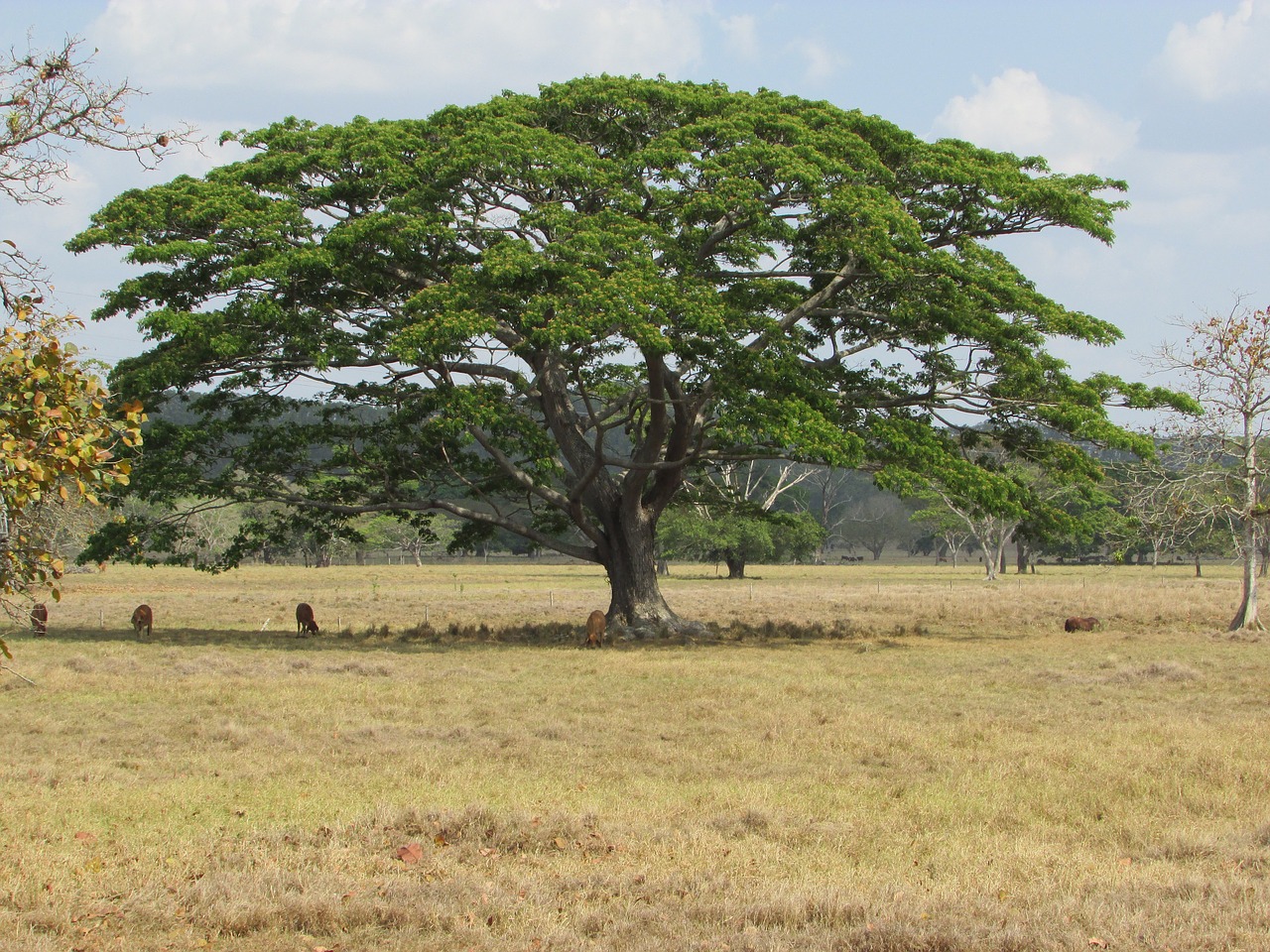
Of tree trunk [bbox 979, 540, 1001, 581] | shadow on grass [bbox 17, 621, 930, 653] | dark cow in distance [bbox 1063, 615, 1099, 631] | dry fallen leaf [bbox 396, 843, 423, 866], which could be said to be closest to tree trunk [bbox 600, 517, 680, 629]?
shadow on grass [bbox 17, 621, 930, 653]

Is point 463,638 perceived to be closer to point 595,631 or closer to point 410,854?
point 595,631

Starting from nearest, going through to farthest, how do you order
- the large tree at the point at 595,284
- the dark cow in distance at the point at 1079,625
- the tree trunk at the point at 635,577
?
the large tree at the point at 595,284, the tree trunk at the point at 635,577, the dark cow in distance at the point at 1079,625

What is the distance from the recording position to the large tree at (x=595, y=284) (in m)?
21.9

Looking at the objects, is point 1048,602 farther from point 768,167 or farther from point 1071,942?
point 1071,942

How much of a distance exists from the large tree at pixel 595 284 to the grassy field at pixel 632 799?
469 cm

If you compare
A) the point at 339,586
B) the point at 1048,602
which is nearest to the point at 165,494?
the point at 1048,602

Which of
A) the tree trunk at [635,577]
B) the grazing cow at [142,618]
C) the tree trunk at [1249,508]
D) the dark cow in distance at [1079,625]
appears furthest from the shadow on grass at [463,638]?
the tree trunk at [1249,508]

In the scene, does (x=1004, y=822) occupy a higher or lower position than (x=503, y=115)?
lower

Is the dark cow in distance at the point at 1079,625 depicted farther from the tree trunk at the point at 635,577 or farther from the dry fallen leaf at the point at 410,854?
the dry fallen leaf at the point at 410,854

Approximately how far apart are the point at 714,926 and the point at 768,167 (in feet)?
58.7

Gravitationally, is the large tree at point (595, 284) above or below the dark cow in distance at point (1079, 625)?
above

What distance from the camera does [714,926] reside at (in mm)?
6926

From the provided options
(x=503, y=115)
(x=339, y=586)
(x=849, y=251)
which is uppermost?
(x=503, y=115)

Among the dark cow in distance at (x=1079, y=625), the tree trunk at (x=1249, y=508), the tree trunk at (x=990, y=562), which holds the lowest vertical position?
the dark cow in distance at (x=1079, y=625)
